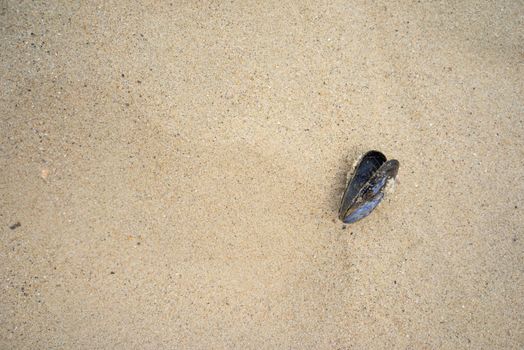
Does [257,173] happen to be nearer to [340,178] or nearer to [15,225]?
[340,178]

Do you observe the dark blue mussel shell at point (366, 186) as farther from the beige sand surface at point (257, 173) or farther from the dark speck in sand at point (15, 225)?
the dark speck in sand at point (15, 225)

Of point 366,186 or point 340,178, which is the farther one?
point 340,178

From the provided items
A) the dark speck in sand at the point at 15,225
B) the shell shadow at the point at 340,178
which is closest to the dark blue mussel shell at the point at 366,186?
the shell shadow at the point at 340,178

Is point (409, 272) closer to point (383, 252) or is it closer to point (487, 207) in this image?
point (383, 252)

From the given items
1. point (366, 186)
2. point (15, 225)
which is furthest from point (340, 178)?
point (15, 225)

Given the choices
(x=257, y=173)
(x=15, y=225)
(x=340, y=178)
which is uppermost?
(x=340, y=178)

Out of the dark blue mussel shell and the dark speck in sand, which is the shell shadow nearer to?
the dark blue mussel shell

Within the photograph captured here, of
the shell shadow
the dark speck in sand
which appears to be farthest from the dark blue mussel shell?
the dark speck in sand
